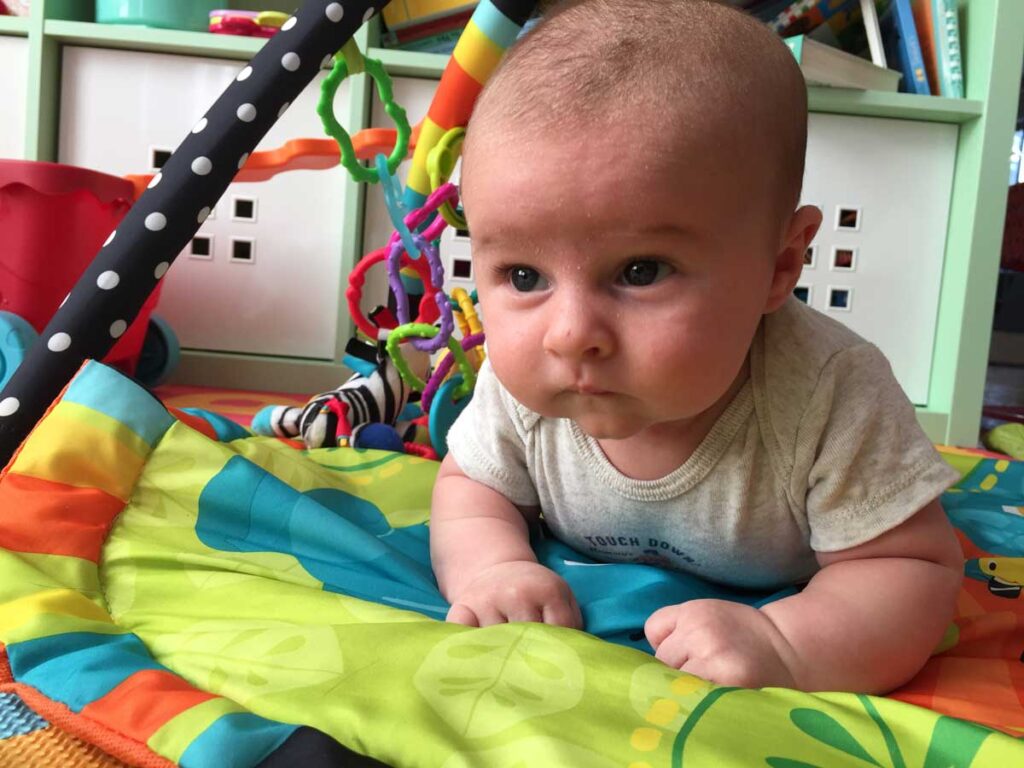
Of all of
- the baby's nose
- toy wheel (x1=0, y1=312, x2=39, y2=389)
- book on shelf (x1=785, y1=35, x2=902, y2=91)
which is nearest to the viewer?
the baby's nose

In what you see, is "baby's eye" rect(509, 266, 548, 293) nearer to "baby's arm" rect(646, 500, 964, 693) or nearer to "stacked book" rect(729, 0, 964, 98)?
"baby's arm" rect(646, 500, 964, 693)

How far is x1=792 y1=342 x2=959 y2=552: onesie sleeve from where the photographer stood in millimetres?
546

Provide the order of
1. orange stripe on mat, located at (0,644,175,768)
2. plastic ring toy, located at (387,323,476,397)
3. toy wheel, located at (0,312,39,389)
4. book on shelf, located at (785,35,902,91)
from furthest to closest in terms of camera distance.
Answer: book on shelf, located at (785,35,902,91) < toy wheel, located at (0,312,39,389) < plastic ring toy, located at (387,323,476,397) < orange stripe on mat, located at (0,644,175,768)

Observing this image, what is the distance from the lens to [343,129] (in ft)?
2.94

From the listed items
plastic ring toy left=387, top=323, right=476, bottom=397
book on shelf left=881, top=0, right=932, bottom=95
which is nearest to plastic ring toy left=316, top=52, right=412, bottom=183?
plastic ring toy left=387, top=323, right=476, bottom=397

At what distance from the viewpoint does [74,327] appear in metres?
0.66

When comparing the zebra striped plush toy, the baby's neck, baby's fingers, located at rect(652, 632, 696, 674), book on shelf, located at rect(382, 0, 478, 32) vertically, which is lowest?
baby's fingers, located at rect(652, 632, 696, 674)

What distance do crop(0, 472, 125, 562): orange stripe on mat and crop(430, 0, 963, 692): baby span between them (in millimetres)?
212

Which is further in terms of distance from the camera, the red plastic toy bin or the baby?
the red plastic toy bin

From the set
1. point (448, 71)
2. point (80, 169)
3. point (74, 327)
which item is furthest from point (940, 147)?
point (74, 327)

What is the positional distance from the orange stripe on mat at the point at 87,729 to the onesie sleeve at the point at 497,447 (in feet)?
1.09

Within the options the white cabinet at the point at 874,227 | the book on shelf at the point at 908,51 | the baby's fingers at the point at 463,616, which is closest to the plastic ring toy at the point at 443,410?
the baby's fingers at the point at 463,616

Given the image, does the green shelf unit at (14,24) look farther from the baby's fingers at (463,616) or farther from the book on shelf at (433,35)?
the baby's fingers at (463,616)

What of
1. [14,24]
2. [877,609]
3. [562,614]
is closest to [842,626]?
[877,609]
